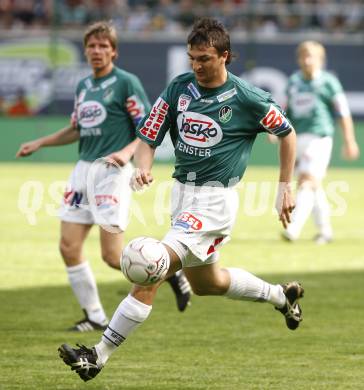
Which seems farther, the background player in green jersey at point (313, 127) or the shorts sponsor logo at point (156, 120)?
the background player in green jersey at point (313, 127)

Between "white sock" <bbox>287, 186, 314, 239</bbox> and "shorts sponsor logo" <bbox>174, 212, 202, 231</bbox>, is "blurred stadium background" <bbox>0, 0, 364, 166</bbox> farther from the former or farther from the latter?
"shorts sponsor logo" <bbox>174, 212, 202, 231</bbox>

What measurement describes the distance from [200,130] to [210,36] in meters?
0.56

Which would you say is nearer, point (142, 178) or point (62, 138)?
point (142, 178)

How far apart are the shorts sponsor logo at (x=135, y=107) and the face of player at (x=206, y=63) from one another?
5.86 ft

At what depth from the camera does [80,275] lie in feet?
26.0

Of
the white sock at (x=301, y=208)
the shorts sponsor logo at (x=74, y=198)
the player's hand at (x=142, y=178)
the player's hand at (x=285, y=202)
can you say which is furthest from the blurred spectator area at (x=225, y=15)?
the player's hand at (x=142, y=178)

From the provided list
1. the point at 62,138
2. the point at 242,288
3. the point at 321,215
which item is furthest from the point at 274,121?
the point at 321,215

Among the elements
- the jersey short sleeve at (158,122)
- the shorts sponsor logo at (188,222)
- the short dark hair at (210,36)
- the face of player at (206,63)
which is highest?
the short dark hair at (210,36)

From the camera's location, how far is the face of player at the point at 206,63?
19.9 ft

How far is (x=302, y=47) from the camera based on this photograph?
12555 mm

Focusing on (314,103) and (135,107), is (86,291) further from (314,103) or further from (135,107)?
(314,103)

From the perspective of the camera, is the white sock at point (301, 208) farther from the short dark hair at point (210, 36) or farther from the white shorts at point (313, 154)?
the short dark hair at point (210, 36)

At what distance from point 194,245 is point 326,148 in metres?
7.01

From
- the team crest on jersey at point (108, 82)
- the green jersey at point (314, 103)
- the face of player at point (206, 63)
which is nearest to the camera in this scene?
the face of player at point (206, 63)
